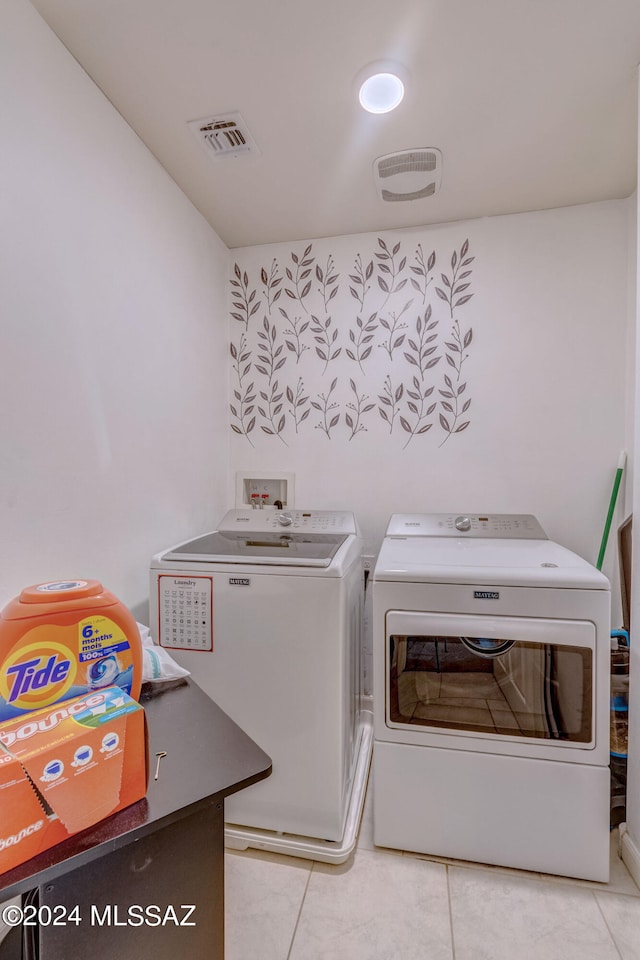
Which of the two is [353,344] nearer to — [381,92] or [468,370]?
[468,370]

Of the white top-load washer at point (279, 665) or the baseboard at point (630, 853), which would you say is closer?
the baseboard at point (630, 853)

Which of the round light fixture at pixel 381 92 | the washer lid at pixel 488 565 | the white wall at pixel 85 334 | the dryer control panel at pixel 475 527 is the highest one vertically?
the round light fixture at pixel 381 92

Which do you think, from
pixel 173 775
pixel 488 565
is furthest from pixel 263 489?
pixel 173 775

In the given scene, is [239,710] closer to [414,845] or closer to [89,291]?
[414,845]

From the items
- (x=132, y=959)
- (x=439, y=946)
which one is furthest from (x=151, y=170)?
(x=439, y=946)

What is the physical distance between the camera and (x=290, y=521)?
2088mm

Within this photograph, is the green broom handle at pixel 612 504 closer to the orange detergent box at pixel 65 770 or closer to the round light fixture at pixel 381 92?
the round light fixture at pixel 381 92

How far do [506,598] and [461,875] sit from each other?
0.91 meters

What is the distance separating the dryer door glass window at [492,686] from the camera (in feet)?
4.77

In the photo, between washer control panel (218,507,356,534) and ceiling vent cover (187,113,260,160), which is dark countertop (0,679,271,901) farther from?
ceiling vent cover (187,113,260,160)

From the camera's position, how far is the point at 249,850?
161cm

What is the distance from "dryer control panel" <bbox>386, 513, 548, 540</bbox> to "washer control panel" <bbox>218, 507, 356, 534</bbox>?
216 millimetres

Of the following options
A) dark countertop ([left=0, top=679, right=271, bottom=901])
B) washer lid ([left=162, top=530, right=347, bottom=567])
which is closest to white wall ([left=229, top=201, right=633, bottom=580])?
washer lid ([left=162, top=530, right=347, bottom=567])

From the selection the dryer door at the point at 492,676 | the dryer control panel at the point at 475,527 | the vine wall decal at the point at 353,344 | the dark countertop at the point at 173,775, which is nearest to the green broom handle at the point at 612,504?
the dryer control panel at the point at 475,527
